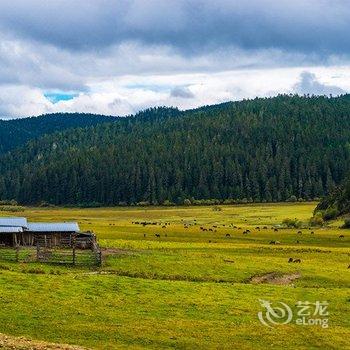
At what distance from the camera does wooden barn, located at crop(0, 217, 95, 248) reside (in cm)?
7725

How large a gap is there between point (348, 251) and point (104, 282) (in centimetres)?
4304

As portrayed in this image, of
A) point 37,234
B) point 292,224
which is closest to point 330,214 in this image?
point 292,224

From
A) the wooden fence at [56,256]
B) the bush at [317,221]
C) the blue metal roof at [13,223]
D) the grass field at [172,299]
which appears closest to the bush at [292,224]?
the bush at [317,221]

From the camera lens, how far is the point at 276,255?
244ft

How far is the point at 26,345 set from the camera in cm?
2912

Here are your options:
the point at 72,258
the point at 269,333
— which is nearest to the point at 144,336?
the point at 269,333
